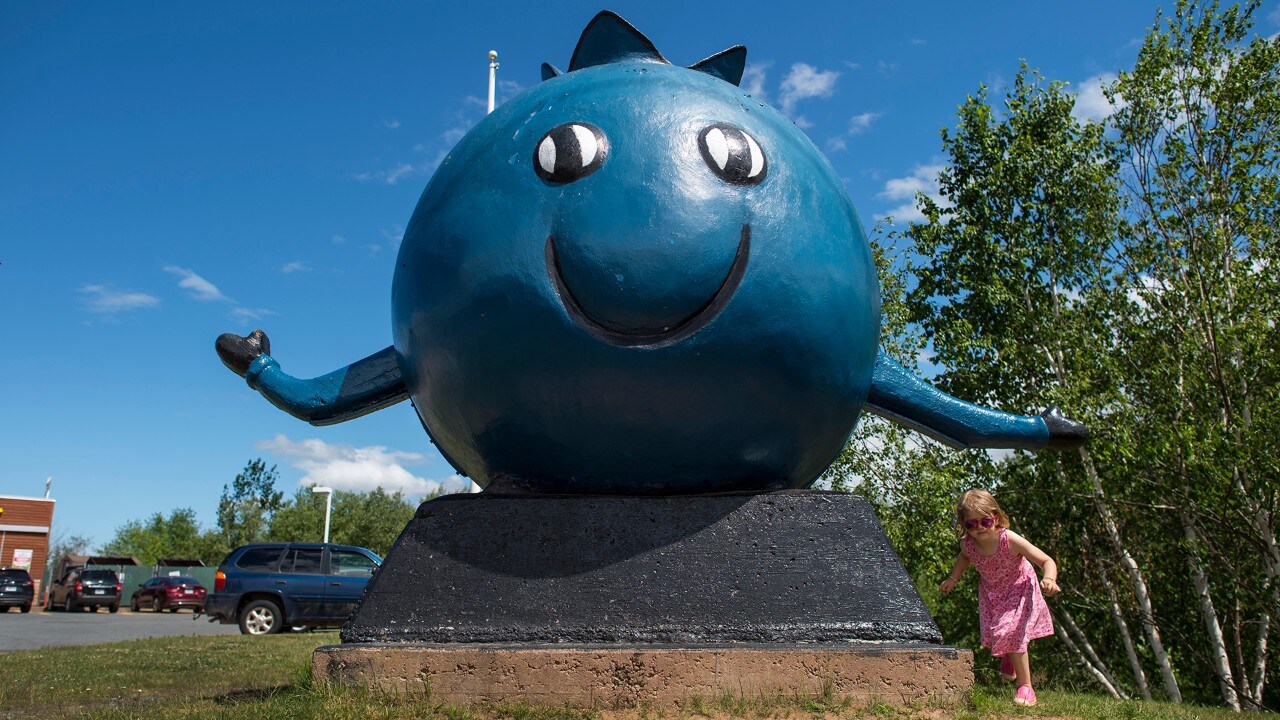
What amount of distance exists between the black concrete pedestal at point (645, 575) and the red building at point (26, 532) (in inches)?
1526

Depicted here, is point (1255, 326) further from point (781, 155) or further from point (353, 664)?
point (353, 664)

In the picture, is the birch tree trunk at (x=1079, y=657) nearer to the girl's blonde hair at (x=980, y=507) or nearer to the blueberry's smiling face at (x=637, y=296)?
the girl's blonde hair at (x=980, y=507)

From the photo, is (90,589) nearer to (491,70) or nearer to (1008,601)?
(491,70)

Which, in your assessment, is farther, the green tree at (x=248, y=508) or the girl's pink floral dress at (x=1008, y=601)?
the green tree at (x=248, y=508)

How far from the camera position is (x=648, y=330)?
3715mm

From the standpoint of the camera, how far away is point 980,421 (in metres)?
4.76

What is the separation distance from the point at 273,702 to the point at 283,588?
11499 mm

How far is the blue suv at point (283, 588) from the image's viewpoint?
46.3ft

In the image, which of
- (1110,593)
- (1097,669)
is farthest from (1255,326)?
(1097,669)

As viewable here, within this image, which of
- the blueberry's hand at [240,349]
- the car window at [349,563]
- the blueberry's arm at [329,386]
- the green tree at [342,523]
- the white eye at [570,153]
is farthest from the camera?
the green tree at [342,523]

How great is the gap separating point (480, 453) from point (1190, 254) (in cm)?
1128

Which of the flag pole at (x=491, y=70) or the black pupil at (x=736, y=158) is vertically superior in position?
the flag pole at (x=491, y=70)

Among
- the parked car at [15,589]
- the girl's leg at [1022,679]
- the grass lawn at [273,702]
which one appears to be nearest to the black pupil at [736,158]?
the grass lawn at [273,702]

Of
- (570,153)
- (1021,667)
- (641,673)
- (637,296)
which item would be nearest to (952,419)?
Result: (1021,667)
